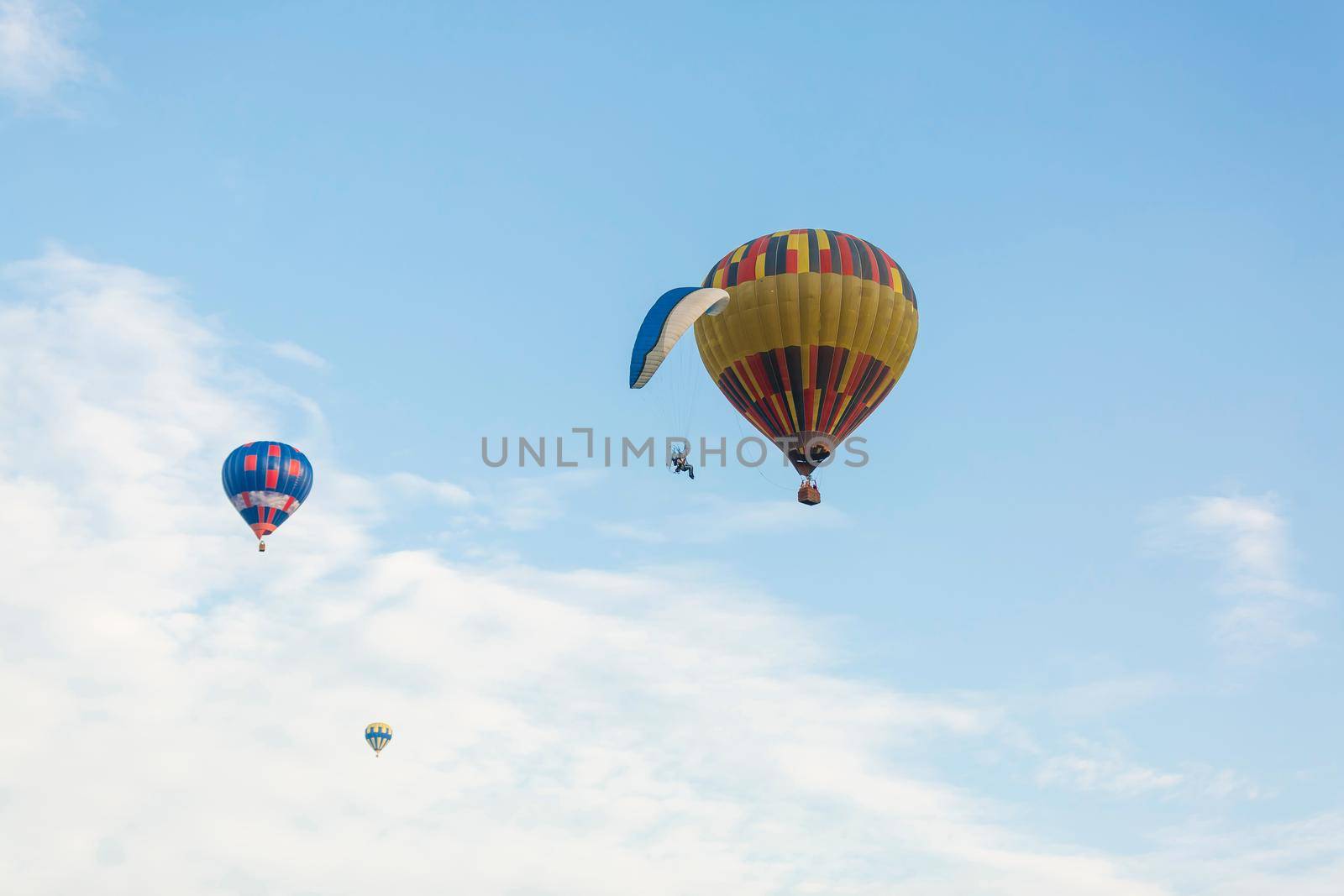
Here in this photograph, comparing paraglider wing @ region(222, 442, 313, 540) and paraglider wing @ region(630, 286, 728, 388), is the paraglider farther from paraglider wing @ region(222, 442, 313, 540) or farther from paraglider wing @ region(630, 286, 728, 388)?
paraglider wing @ region(222, 442, 313, 540)

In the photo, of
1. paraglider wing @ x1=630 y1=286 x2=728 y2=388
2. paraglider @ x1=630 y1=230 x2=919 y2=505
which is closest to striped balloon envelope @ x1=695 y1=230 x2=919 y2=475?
paraglider @ x1=630 y1=230 x2=919 y2=505

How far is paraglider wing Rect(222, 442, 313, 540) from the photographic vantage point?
208ft

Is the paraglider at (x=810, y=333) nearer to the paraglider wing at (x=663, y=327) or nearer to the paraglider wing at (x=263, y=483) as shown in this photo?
the paraglider wing at (x=663, y=327)

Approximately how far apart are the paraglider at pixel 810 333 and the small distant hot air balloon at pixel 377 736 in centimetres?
3650

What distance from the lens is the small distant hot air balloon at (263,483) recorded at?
63.4 metres

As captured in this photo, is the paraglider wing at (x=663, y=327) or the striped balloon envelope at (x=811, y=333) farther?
the striped balloon envelope at (x=811, y=333)

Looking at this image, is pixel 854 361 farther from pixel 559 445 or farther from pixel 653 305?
pixel 559 445

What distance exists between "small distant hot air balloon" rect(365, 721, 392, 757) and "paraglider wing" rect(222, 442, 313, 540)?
1796cm

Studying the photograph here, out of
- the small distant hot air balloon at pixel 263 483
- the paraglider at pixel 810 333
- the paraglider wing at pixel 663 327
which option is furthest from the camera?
the small distant hot air balloon at pixel 263 483

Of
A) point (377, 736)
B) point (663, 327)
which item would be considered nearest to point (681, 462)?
point (663, 327)

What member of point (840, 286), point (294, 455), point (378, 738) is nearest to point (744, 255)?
point (840, 286)

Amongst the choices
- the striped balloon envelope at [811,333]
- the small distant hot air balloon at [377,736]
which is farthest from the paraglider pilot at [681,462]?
the small distant hot air balloon at [377,736]

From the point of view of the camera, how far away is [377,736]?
77938mm

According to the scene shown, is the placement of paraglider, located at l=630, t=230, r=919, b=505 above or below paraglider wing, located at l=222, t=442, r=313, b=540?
below
